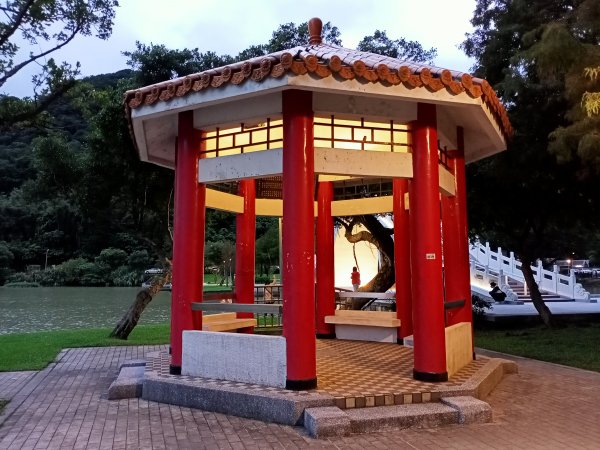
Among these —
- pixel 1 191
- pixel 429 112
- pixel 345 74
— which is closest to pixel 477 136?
pixel 429 112

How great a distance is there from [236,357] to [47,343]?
742cm

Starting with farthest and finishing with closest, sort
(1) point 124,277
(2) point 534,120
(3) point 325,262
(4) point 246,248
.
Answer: (1) point 124,277 < (2) point 534,120 < (3) point 325,262 < (4) point 246,248

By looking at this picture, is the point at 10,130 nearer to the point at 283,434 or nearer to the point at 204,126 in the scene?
the point at 204,126

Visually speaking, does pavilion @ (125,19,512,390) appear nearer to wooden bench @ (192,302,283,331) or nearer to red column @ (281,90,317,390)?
red column @ (281,90,317,390)

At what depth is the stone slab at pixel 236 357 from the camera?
560 cm

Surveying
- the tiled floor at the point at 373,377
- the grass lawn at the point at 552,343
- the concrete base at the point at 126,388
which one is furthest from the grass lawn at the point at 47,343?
the grass lawn at the point at 552,343

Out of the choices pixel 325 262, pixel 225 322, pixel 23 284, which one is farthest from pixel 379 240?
pixel 23 284

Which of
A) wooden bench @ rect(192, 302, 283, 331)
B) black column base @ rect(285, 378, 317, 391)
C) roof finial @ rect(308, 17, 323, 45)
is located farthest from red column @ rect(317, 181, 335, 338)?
black column base @ rect(285, 378, 317, 391)

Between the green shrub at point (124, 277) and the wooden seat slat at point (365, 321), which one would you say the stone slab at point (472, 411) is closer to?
the wooden seat slat at point (365, 321)

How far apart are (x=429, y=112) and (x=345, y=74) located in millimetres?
1443

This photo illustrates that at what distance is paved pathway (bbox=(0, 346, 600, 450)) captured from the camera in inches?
175

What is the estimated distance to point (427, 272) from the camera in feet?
19.5

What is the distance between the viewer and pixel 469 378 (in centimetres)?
613

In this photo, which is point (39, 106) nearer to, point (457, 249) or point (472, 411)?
point (457, 249)
